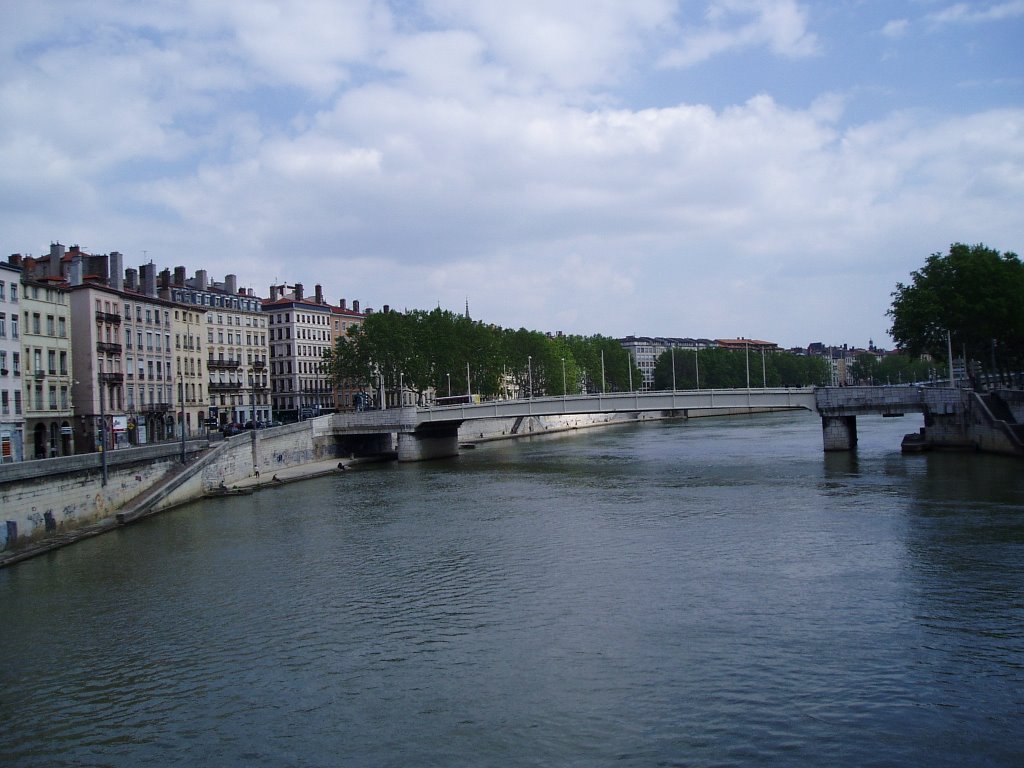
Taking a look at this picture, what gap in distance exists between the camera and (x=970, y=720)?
55.0ft

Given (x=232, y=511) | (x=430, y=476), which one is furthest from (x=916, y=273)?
(x=232, y=511)

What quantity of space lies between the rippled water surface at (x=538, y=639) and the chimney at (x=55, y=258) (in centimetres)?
3675

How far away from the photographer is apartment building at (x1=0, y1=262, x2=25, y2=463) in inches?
2079

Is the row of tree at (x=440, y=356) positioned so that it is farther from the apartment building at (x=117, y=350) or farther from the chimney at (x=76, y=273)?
the chimney at (x=76, y=273)

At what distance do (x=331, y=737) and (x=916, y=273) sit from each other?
71.7 metres

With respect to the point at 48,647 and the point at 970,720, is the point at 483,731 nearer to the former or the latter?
the point at 970,720

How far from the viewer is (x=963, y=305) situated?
70250mm

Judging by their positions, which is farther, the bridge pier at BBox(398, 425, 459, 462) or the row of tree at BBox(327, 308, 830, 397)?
→ the row of tree at BBox(327, 308, 830, 397)

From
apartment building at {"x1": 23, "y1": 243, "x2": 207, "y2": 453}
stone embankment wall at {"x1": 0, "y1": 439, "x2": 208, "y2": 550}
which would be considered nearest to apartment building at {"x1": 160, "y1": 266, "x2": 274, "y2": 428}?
apartment building at {"x1": 23, "y1": 243, "x2": 207, "y2": 453}

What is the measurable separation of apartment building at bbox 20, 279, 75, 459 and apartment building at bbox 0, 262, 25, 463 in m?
0.95

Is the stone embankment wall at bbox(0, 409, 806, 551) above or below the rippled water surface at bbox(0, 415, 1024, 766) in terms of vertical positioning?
above

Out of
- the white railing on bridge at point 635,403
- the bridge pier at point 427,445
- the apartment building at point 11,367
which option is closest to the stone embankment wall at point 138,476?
the bridge pier at point 427,445

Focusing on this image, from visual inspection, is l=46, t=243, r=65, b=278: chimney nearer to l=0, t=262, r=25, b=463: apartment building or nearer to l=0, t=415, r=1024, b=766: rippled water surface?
l=0, t=262, r=25, b=463: apartment building

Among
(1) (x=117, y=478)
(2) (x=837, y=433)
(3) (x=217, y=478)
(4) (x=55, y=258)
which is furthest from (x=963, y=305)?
(4) (x=55, y=258)
